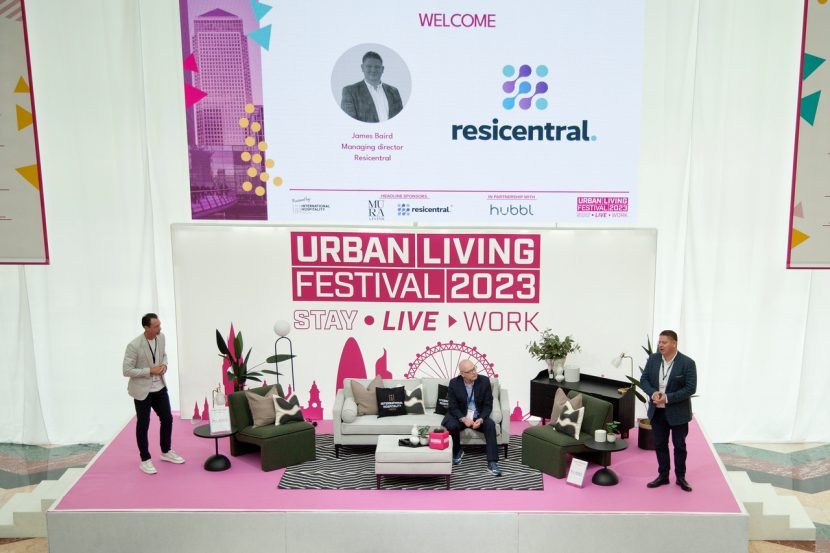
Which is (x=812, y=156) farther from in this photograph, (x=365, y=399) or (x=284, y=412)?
(x=284, y=412)

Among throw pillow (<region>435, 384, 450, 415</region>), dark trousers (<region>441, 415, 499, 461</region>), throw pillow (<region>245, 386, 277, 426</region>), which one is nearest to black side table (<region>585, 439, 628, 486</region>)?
dark trousers (<region>441, 415, 499, 461</region>)

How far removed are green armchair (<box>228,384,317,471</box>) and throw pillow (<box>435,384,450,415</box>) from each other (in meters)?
1.34

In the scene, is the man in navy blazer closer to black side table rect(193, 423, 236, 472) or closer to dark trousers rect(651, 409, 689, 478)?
dark trousers rect(651, 409, 689, 478)

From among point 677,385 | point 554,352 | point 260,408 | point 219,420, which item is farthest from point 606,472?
point 219,420

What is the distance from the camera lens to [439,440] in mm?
6637

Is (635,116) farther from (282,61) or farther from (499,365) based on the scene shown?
(282,61)

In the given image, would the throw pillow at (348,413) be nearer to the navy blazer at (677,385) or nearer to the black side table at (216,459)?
the black side table at (216,459)

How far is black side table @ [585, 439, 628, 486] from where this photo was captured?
659 cm

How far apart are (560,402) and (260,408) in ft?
9.55

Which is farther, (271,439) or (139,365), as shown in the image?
(271,439)

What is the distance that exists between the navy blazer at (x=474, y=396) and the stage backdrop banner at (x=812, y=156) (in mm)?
4070

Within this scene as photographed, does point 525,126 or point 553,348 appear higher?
point 525,126

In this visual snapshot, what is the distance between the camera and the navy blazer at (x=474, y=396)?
23.3ft

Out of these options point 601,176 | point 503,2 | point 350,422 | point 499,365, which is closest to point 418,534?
point 350,422
